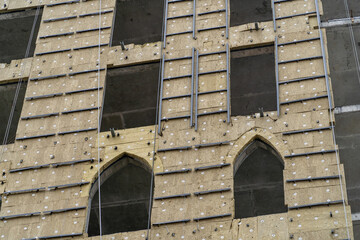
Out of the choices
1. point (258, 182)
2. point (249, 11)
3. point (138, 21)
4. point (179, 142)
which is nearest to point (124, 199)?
point (179, 142)

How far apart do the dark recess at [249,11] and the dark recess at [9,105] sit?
13.5 meters

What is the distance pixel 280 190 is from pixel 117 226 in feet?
30.5

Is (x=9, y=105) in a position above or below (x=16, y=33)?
below

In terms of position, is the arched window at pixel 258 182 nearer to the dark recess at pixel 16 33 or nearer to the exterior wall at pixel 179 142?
the exterior wall at pixel 179 142

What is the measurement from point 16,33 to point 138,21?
825 centimetres

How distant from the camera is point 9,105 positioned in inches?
1935

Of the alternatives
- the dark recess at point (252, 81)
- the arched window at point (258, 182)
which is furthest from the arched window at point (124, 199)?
the dark recess at point (252, 81)

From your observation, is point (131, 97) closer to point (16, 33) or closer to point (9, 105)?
point (9, 105)

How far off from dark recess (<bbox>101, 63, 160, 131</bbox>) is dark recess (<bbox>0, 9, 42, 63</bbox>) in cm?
676

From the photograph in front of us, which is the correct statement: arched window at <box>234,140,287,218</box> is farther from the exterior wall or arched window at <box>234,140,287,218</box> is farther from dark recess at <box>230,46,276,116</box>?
dark recess at <box>230,46,276,116</box>

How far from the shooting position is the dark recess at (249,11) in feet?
161

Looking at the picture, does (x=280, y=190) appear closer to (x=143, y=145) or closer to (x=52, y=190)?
(x=143, y=145)

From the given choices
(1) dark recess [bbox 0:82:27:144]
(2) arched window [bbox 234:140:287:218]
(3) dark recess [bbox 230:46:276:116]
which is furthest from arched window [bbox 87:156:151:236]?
(1) dark recess [bbox 0:82:27:144]

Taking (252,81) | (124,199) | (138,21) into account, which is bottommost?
(124,199)
